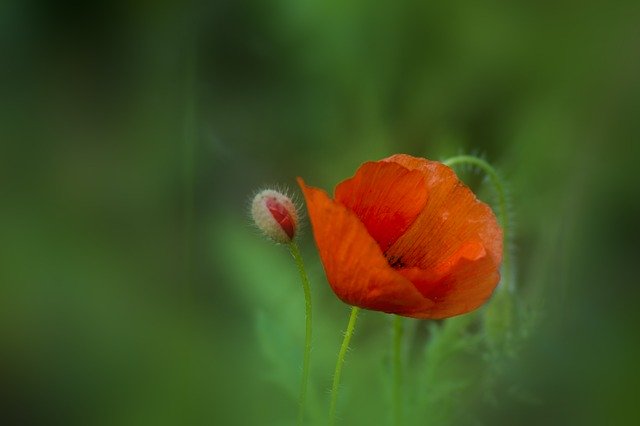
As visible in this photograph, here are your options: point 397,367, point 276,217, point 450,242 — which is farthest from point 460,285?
point 397,367

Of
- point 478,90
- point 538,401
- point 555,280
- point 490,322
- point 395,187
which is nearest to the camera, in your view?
point 395,187

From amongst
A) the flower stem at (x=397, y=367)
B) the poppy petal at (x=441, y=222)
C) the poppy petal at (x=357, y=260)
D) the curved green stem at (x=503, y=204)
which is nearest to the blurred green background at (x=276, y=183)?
the curved green stem at (x=503, y=204)

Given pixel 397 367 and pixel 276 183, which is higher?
pixel 276 183

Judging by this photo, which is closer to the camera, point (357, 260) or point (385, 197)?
point (357, 260)

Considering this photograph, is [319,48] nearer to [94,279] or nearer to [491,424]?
[94,279]

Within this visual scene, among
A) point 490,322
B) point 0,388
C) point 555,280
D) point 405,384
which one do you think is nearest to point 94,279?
point 0,388

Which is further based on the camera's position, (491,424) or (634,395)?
(491,424)

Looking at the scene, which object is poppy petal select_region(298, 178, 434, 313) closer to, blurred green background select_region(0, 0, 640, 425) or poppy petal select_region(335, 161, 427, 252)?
poppy petal select_region(335, 161, 427, 252)

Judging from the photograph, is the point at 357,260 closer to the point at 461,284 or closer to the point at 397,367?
the point at 461,284
